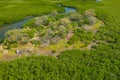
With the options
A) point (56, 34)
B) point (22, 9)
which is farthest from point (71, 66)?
point (22, 9)

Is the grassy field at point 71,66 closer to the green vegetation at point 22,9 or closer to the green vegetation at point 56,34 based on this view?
the green vegetation at point 56,34

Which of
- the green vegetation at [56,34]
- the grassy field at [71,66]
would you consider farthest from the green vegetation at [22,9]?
the grassy field at [71,66]

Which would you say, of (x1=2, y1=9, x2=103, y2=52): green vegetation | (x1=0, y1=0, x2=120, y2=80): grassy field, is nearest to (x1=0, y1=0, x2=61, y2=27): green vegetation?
(x1=2, y1=9, x2=103, y2=52): green vegetation

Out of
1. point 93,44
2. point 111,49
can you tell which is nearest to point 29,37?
point 93,44

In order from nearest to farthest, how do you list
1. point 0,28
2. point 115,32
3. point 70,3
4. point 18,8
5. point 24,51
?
point 24,51
point 115,32
point 0,28
point 18,8
point 70,3

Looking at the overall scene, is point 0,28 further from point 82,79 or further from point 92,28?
point 82,79

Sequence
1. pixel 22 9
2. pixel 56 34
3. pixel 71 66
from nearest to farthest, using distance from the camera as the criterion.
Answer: pixel 71 66
pixel 56 34
pixel 22 9

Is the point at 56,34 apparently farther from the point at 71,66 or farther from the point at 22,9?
the point at 22,9

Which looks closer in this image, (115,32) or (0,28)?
(115,32)

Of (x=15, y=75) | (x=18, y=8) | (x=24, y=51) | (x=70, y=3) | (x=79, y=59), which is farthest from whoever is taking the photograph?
(x=70, y=3)

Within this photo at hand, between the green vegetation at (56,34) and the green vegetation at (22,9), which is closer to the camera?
the green vegetation at (56,34)

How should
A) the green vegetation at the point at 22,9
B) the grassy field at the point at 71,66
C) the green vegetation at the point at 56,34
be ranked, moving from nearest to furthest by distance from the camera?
the grassy field at the point at 71,66 → the green vegetation at the point at 56,34 → the green vegetation at the point at 22,9
